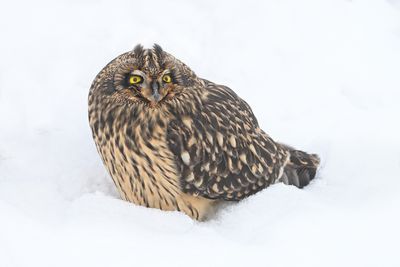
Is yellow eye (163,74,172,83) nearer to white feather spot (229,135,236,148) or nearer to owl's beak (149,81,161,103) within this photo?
owl's beak (149,81,161,103)

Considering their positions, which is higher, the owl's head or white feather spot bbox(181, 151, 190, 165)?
the owl's head

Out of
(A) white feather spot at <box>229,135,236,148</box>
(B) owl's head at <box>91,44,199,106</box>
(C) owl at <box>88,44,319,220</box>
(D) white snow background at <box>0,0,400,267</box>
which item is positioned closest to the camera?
(D) white snow background at <box>0,0,400,267</box>

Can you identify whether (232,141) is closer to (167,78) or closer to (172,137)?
(172,137)

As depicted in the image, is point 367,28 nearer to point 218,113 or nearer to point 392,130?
point 392,130

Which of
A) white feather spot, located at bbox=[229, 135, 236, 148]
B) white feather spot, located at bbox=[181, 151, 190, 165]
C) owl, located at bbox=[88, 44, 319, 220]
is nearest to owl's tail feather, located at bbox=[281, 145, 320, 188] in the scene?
owl, located at bbox=[88, 44, 319, 220]

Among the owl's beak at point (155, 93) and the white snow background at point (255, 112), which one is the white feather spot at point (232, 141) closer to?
the white snow background at point (255, 112)

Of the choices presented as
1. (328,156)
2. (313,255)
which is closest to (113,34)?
(328,156)

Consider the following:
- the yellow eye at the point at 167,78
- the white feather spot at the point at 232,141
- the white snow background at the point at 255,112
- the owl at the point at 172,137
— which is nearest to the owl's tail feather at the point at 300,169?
the white snow background at the point at 255,112
